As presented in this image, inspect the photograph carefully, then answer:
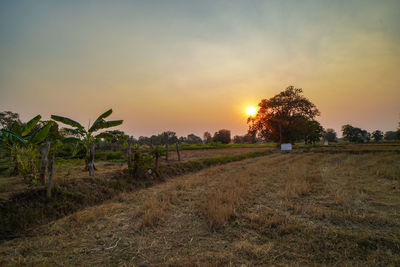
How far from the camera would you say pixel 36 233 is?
14.3ft

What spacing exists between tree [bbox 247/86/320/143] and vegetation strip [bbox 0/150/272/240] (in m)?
37.8

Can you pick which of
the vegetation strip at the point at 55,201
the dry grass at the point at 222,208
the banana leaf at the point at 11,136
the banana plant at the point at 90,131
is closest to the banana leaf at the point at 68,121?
the banana plant at the point at 90,131

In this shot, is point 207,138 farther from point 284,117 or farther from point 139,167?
point 139,167

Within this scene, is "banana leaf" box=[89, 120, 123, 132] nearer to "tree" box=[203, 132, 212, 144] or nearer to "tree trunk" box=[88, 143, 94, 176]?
"tree trunk" box=[88, 143, 94, 176]

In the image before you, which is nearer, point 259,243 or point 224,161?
point 259,243

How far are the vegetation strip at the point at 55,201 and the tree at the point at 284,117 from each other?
37811mm

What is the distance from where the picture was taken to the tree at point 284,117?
40.5 m

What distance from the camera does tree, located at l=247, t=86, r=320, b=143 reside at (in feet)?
133

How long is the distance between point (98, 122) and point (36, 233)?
18.2ft

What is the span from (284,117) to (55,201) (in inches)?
1721

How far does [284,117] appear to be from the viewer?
41375 millimetres

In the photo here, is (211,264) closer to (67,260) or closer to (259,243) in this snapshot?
(259,243)

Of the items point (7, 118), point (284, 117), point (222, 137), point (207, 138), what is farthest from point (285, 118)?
point (207, 138)

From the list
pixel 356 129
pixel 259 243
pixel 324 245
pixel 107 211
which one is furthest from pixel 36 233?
pixel 356 129
